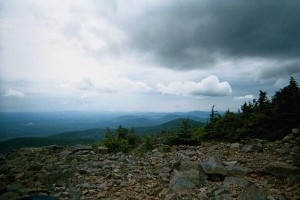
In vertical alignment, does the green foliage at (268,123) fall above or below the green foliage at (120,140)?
above

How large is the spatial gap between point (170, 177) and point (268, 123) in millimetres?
7916

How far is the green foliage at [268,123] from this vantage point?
12.3m

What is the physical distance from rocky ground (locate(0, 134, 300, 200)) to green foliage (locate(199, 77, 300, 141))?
1.74m

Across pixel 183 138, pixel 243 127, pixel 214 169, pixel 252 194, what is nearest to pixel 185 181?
pixel 214 169

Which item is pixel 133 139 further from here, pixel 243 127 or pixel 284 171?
pixel 284 171

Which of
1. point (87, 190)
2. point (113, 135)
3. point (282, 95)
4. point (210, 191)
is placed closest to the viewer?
point (210, 191)

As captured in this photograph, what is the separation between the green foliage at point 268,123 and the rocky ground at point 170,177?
1741 millimetres

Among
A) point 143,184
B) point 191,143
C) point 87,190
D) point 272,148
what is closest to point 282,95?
point 272,148

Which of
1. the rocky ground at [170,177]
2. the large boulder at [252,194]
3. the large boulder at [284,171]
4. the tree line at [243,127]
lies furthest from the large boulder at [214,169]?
the tree line at [243,127]

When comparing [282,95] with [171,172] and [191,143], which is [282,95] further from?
[171,172]

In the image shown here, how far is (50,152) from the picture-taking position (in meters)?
13.8

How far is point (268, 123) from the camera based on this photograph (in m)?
13.1

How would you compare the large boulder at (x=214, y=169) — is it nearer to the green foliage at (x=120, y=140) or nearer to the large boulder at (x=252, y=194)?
the large boulder at (x=252, y=194)

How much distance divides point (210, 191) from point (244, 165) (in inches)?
99.7
